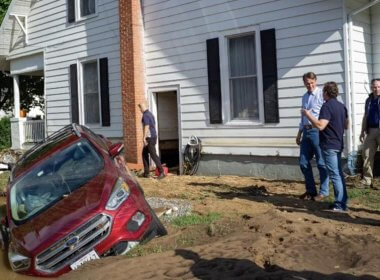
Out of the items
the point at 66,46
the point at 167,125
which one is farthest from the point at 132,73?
the point at 66,46

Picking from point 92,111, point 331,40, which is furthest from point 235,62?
point 92,111

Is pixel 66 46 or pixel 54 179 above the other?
pixel 66 46

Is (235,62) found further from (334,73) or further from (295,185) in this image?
(295,185)

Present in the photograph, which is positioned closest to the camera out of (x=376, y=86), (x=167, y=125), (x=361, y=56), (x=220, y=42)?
(x=376, y=86)

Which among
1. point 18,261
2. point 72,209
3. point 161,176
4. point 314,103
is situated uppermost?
point 314,103

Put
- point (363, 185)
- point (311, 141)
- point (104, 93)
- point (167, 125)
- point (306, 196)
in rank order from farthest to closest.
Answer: point (104, 93), point (167, 125), point (363, 185), point (306, 196), point (311, 141)

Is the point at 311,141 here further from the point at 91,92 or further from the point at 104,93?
→ the point at 91,92

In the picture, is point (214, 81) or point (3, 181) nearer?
point (214, 81)

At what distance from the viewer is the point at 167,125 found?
1452 centimetres

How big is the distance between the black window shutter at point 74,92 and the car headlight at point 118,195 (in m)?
10.5

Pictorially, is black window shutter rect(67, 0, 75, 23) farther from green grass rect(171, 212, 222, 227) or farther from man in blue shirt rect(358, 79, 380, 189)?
green grass rect(171, 212, 222, 227)

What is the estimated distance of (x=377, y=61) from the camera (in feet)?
34.2

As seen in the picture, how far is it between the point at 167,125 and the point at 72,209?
8492mm

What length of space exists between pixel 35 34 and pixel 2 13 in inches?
219
